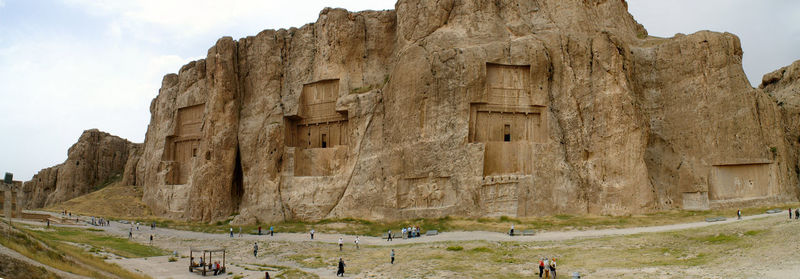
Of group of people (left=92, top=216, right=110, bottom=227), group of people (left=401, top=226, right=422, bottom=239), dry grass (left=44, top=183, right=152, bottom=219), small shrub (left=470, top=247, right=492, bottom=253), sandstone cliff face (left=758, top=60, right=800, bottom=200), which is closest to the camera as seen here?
small shrub (left=470, top=247, right=492, bottom=253)

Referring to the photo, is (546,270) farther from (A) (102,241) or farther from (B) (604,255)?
(A) (102,241)

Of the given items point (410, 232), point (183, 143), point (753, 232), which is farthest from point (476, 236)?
point (183, 143)

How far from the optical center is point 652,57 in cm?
4325

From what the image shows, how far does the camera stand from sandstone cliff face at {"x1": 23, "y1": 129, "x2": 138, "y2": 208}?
216 feet

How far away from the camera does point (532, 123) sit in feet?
138

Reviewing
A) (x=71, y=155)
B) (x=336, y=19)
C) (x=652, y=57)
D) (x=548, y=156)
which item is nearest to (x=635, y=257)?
(x=548, y=156)

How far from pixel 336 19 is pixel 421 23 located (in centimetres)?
799

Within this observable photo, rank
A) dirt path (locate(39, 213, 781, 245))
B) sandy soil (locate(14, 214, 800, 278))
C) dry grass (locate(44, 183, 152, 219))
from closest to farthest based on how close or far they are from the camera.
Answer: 1. sandy soil (locate(14, 214, 800, 278))
2. dirt path (locate(39, 213, 781, 245))
3. dry grass (locate(44, 183, 152, 219))

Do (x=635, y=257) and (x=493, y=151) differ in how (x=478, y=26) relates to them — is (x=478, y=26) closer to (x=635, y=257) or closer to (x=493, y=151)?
(x=493, y=151)

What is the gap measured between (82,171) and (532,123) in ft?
169

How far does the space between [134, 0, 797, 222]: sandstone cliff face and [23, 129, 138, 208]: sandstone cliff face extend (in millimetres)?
29265

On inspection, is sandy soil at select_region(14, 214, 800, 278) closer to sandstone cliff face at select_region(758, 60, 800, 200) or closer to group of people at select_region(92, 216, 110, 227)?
group of people at select_region(92, 216, 110, 227)

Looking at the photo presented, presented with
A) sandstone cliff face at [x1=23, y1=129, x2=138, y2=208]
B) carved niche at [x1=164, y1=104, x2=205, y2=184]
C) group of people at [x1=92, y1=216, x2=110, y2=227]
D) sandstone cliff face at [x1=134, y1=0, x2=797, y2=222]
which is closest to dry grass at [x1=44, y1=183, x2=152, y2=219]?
carved niche at [x1=164, y1=104, x2=205, y2=184]

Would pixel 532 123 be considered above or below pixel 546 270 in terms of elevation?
above
